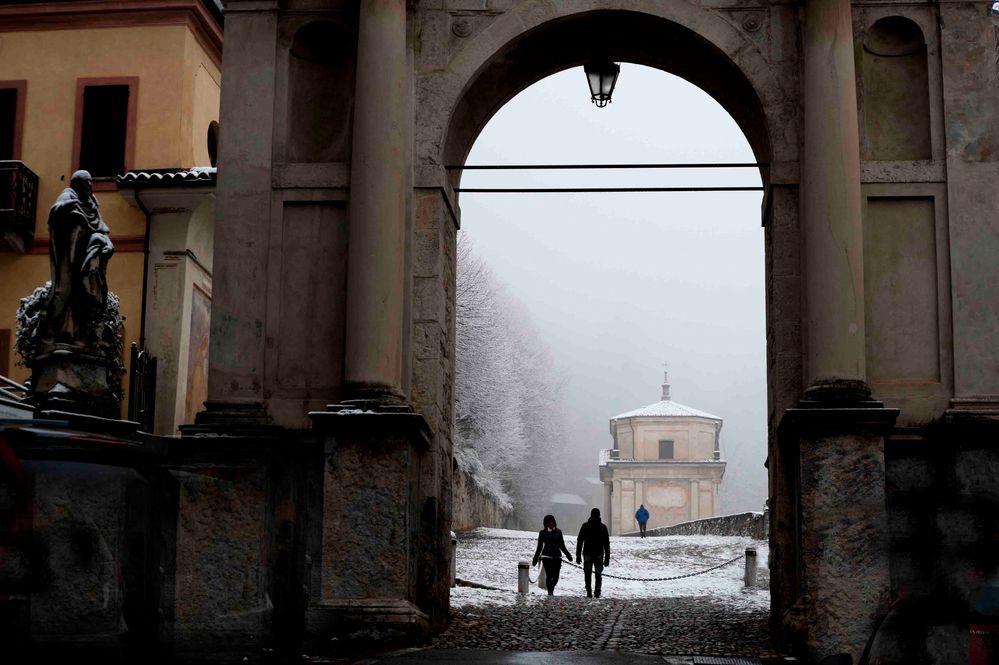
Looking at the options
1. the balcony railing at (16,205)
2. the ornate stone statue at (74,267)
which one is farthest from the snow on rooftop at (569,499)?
the ornate stone statue at (74,267)

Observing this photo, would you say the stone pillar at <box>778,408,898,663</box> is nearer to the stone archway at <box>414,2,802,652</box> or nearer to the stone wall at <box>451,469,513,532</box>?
the stone archway at <box>414,2,802,652</box>

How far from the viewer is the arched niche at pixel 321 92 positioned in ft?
53.1

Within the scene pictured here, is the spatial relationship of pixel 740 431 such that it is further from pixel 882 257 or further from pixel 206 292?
pixel 882 257

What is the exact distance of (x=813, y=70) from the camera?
15266 mm

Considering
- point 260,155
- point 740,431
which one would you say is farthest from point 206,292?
point 740,431

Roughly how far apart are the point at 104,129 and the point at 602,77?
43.8 ft

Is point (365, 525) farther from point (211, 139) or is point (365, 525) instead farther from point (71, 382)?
point (211, 139)

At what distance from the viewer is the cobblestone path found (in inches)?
593

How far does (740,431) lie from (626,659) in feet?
440

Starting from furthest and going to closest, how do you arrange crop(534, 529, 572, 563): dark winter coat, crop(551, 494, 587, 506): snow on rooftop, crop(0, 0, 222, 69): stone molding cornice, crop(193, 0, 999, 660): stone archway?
1. crop(551, 494, 587, 506): snow on rooftop
2. crop(0, 0, 222, 69): stone molding cornice
3. crop(534, 529, 572, 563): dark winter coat
4. crop(193, 0, 999, 660): stone archway

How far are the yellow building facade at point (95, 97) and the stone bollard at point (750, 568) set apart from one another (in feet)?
40.0

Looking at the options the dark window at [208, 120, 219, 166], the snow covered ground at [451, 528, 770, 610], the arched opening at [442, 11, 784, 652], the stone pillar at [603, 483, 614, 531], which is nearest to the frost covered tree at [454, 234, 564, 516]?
the stone pillar at [603, 483, 614, 531]

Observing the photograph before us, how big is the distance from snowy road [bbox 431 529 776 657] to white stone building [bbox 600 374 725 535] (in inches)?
2204

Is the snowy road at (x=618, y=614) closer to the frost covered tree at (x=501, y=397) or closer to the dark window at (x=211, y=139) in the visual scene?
the dark window at (x=211, y=139)
